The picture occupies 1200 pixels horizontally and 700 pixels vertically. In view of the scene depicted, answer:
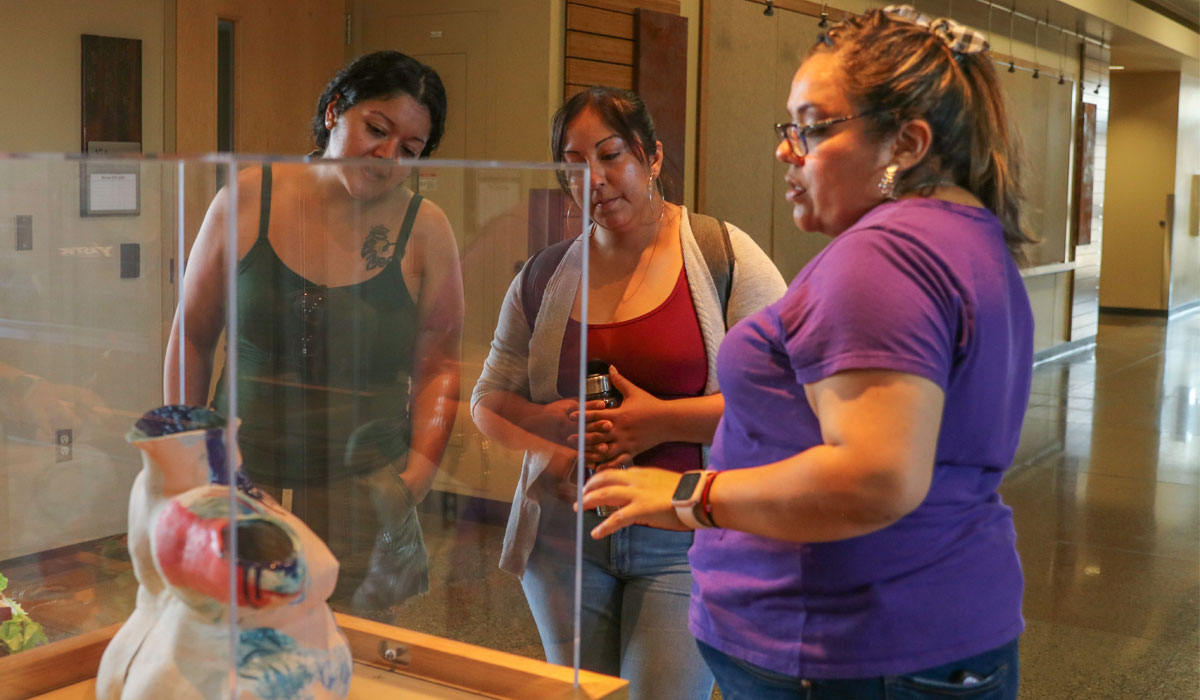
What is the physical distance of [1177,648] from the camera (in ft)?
12.1

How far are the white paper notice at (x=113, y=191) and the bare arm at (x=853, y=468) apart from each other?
2.07 ft

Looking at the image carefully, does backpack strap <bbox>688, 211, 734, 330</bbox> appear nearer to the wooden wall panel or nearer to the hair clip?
the hair clip

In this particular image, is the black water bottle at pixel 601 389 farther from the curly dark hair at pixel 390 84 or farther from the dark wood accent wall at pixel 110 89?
the dark wood accent wall at pixel 110 89

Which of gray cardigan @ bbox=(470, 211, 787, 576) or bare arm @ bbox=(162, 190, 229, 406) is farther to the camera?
gray cardigan @ bbox=(470, 211, 787, 576)

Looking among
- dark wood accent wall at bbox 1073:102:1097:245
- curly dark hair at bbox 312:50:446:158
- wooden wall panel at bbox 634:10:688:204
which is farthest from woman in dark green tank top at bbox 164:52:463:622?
dark wood accent wall at bbox 1073:102:1097:245

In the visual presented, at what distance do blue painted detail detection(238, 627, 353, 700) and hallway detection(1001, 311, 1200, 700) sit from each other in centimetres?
277

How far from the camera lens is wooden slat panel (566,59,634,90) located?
16.9 ft

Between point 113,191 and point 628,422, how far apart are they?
821mm

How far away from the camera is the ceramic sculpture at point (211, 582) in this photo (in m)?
0.89

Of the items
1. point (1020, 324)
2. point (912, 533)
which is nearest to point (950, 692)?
point (912, 533)

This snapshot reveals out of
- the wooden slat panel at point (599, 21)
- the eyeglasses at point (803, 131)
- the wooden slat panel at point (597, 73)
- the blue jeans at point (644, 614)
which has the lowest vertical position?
the blue jeans at point (644, 614)

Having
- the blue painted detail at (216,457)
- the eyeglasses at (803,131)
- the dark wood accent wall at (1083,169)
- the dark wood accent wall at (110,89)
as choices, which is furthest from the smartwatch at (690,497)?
the dark wood accent wall at (1083,169)

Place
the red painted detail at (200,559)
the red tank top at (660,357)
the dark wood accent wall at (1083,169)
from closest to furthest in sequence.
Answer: the red painted detail at (200,559) < the red tank top at (660,357) < the dark wood accent wall at (1083,169)

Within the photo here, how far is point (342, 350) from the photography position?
42.0 inches
